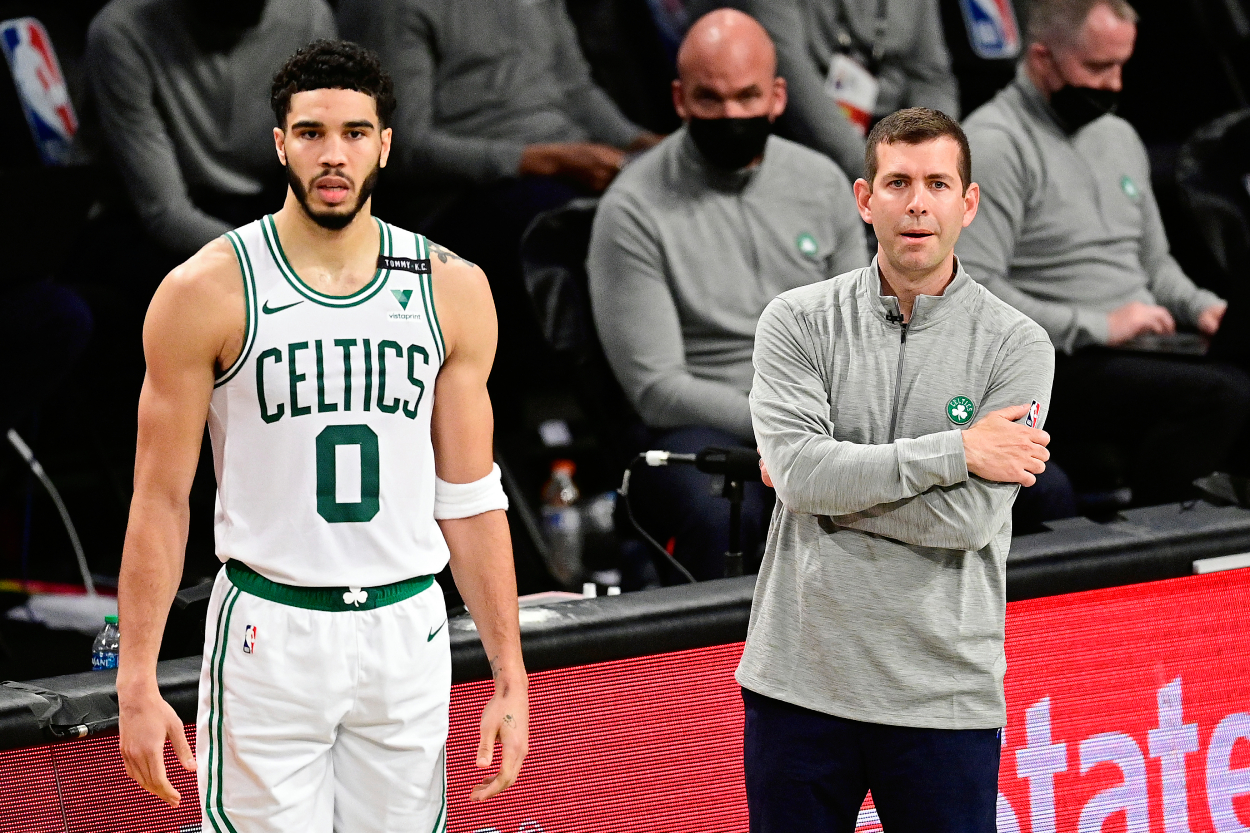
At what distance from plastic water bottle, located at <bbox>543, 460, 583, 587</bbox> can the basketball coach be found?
213cm

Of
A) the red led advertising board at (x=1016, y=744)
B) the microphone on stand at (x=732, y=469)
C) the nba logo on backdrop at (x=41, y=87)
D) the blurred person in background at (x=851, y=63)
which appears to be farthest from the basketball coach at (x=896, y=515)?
the nba logo on backdrop at (x=41, y=87)

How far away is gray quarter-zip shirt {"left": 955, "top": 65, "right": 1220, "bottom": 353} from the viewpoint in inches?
163

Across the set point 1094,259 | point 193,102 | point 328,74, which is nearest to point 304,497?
point 328,74

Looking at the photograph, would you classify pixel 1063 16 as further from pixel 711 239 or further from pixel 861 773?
pixel 861 773

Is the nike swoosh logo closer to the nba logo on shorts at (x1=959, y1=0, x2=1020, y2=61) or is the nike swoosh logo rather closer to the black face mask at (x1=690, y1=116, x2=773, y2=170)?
the black face mask at (x1=690, y1=116, x2=773, y2=170)

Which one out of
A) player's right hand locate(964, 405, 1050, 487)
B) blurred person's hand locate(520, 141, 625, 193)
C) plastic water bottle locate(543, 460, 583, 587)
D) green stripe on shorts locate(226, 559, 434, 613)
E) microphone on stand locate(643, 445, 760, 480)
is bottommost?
plastic water bottle locate(543, 460, 583, 587)

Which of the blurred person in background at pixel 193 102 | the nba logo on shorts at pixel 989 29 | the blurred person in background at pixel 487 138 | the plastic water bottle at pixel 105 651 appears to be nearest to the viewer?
the plastic water bottle at pixel 105 651

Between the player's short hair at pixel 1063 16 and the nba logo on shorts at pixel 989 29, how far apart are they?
3.96 feet

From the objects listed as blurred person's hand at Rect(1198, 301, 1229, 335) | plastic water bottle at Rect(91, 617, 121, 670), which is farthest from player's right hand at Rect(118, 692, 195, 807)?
blurred person's hand at Rect(1198, 301, 1229, 335)

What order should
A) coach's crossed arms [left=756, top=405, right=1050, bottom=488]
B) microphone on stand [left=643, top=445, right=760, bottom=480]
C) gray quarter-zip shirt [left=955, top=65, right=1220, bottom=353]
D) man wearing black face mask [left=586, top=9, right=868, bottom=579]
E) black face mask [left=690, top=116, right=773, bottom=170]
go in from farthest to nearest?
gray quarter-zip shirt [left=955, top=65, right=1220, bottom=353] → black face mask [left=690, top=116, right=773, bottom=170] → man wearing black face mask [left=586, top=9, right=868, bottom=579] → microphone on stand [left=643, top=445, right=760, bottom=480] → coach's crossed arms [left=756, top=405, right=1050, bottom=488]

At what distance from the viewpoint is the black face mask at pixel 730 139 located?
3.85 meters

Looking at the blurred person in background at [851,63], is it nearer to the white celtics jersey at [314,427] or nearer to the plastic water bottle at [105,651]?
the plastic water bottle at [105,651]

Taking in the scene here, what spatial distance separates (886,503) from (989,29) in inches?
163

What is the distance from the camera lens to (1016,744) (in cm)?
260
